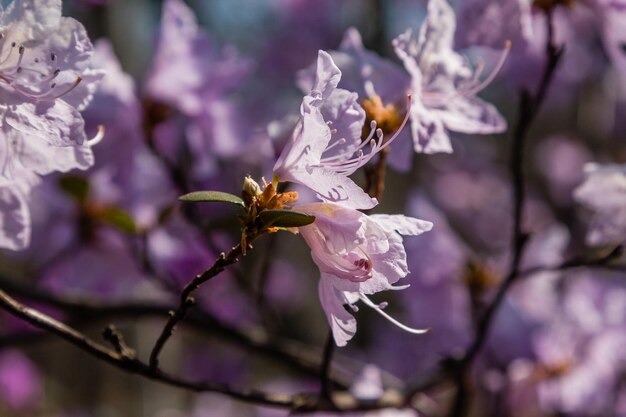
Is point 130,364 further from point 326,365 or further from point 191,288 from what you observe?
point 326,365

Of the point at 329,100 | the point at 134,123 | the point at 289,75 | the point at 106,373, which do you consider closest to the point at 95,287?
the point at 134,123

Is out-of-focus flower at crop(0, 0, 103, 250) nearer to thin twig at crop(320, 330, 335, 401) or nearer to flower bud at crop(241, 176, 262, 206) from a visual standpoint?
flower bud at crop(241, 176, 262, 206)

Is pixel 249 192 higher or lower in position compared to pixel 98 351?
higher

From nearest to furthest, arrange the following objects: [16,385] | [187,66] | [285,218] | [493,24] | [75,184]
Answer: [285,218]
[493,24]
[75,184]
[187,66]
[16,385]

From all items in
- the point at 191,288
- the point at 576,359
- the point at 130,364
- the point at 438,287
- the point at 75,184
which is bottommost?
the point at 576,359

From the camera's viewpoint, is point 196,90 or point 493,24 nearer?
point 493,24

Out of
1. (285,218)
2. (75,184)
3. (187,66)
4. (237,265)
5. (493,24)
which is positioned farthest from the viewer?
(237,265)

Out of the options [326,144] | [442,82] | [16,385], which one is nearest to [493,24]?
[442,82]

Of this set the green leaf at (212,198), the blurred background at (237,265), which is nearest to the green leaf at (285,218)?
the green leaf at (212,198)
